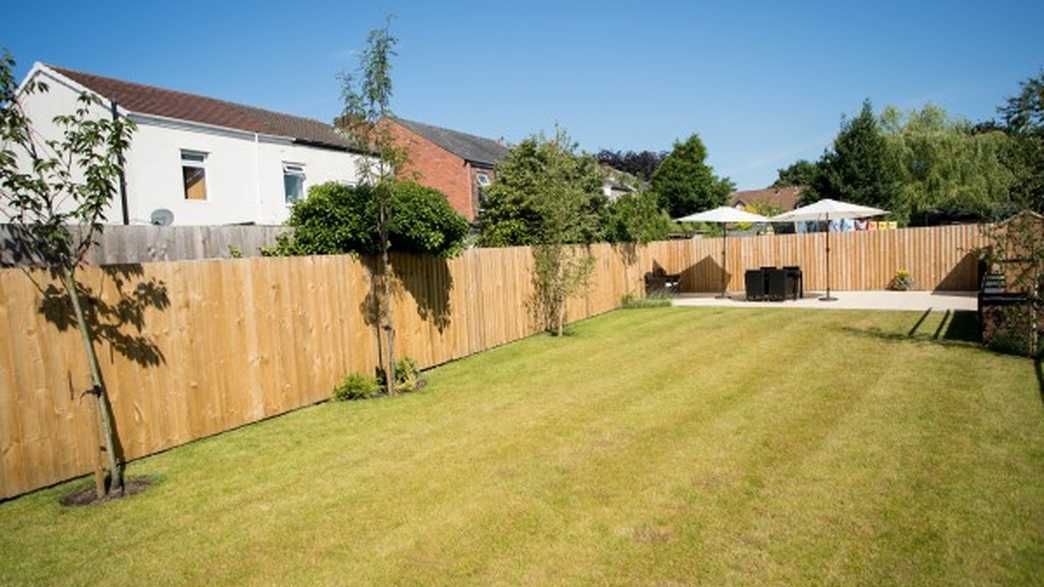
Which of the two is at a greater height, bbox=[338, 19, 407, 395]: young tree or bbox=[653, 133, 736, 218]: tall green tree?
bbox=[653, 133, 736, 218]: tall green tree

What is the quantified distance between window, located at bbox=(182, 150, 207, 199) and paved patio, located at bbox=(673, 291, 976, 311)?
15.3 meters

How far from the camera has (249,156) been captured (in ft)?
65.9

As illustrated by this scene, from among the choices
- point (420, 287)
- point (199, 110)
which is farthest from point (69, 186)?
point (199, 110)

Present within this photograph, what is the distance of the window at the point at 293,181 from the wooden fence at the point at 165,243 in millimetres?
12587

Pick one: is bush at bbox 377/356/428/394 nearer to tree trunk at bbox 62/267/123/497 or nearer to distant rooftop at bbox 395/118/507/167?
tree trunk at bbox 62/267/123/497

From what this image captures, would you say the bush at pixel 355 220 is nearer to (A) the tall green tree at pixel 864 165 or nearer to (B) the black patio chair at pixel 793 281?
(B) the black patio chair at pixel 793 281

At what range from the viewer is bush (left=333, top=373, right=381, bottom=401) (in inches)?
318

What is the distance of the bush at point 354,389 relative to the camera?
8078 millimetres

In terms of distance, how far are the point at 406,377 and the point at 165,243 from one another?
3852 mm

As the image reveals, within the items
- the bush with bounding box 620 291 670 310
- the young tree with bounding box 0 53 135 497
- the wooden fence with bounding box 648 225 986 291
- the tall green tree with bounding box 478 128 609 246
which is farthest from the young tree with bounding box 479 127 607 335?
the young tree with bounding box 0 53 135 497

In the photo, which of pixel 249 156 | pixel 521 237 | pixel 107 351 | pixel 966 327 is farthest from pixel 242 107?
pixel 966 327

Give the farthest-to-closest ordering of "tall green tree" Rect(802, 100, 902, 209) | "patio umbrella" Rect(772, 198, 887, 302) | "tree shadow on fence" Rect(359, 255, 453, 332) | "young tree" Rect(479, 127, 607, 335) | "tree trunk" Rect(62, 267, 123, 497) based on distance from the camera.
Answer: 1. "tall green tree" Rect(802, 100, 902, 209)
2. "patio umbrella" Rect(772, 198, 887, 302)
3. "young tree" Rect(479, 127, 607, 335)
4. "tree shadow on fence" Rect(359, 255, 453, 332)
5. "tree trunk" Rect(62, 267, 123, 497)

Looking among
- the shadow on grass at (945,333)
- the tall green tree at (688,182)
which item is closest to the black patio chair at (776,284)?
the shadow on grass at (945,333)

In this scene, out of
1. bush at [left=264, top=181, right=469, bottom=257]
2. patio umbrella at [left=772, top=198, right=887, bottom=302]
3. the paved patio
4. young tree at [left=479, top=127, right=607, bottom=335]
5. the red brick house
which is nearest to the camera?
bush at [left=264, top=181, right=469, bottom=257]
